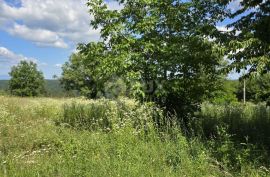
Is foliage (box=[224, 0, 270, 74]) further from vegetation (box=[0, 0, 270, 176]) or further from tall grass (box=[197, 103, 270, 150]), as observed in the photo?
tall grass (box=[197, 103, 270, 150])

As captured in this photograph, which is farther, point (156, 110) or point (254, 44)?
point (156, 110)

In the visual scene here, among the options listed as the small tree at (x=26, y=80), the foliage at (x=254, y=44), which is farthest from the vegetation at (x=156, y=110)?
the small tree at (x=26, y=80)

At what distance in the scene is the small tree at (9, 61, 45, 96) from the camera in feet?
313

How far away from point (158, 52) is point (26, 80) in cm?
8907

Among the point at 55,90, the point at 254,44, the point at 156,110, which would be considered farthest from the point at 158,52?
the point at 55,90

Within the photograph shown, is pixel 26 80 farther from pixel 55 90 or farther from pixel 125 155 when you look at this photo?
pixel 125 155

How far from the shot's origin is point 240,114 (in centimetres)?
1419

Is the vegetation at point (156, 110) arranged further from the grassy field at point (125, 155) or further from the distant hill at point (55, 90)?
Result: the distant hill at point (55, 90)

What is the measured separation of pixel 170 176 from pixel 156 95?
622 cm

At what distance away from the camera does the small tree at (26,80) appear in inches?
3752

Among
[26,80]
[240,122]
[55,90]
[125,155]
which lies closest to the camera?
[125,155]

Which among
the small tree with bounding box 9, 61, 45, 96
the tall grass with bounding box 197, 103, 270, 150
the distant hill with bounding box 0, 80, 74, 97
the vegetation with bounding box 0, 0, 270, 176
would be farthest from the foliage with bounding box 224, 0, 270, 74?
the small tree with bounding box 9, 61, 45, 96

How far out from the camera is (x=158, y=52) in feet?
41.6

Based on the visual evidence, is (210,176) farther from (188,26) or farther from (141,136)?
(188,26)
